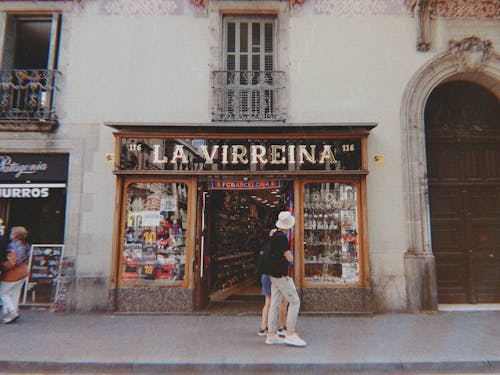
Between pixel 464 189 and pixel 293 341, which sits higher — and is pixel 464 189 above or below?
above

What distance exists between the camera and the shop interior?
8.27 m

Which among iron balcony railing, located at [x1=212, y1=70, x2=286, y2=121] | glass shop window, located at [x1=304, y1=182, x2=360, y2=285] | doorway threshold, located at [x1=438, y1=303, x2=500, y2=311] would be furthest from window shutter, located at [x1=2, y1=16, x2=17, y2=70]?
doorway threshold, located at [x1=438, y1=303, x2=500, y2=311]

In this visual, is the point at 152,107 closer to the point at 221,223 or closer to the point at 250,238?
the point at 221,223

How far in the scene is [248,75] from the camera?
8016 mm

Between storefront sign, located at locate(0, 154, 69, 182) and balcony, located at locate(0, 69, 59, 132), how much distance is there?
0.63m

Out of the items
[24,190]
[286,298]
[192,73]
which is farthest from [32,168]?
[286,298]

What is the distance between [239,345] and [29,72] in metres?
7.77

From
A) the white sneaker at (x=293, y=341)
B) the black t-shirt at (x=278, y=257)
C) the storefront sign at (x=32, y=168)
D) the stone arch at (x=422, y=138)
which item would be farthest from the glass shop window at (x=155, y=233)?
the stone arch at (x=422, y=138)

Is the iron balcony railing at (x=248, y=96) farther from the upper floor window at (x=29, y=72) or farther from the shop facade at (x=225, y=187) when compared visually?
the upper floor window at (x=29, y=72)

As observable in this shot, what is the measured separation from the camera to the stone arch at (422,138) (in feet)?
23.5

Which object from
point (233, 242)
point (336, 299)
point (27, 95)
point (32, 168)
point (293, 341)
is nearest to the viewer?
point (293, 341)

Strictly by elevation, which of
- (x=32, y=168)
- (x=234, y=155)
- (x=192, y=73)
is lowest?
(x=32, y=168)

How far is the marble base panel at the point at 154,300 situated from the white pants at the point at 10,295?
5.81ft

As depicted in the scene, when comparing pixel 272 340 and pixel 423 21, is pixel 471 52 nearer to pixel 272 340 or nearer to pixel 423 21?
pixel 423 21
